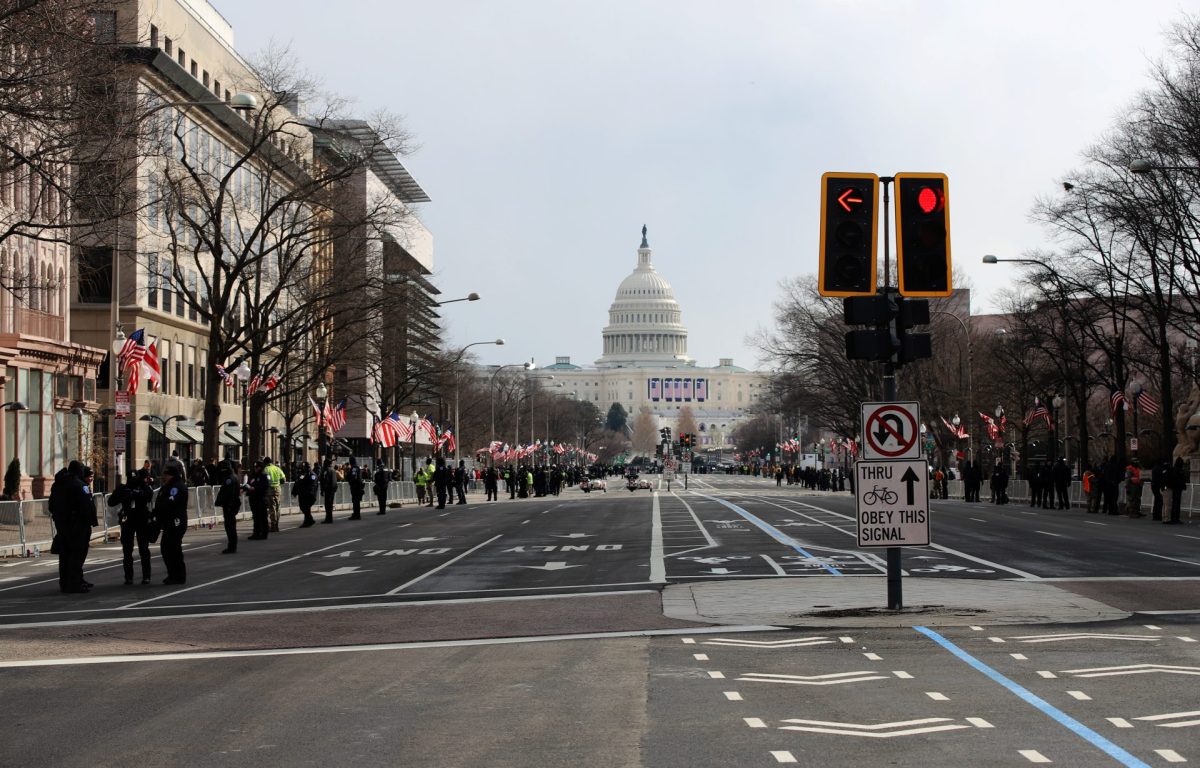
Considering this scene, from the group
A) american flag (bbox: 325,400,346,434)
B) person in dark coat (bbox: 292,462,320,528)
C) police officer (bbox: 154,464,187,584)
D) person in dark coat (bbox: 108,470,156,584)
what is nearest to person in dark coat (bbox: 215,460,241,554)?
person in dark coat (bbox: 108,470,156,584)

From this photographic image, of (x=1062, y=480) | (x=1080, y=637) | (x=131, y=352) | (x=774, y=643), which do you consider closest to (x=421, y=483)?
(x=1062, y=480)

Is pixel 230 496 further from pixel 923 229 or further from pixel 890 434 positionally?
pixel 923 229

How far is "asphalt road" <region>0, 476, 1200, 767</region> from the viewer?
916 cm

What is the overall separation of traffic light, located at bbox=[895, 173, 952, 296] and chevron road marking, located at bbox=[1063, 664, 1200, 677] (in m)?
4.72

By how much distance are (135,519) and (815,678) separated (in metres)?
13.8

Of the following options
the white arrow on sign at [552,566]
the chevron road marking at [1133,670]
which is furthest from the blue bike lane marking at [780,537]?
the chevron road marking at [1133,670]

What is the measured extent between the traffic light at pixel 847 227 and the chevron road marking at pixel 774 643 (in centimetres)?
345

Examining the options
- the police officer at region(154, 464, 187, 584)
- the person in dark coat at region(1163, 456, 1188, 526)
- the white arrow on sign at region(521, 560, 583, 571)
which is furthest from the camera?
the person in dark coat at region(1163, 456, 1188, 526)

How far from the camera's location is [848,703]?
10547 millimetres

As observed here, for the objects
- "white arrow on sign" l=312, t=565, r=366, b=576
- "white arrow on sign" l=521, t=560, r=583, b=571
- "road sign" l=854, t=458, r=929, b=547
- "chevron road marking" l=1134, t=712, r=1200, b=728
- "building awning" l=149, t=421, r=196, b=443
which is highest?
"building awning" l=149, t=421, r=196, b=443

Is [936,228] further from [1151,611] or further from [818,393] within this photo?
[818,393]

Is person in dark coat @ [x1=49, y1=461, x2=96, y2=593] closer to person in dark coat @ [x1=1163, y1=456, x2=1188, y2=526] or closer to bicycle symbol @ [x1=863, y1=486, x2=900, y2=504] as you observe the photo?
bicycle symbol @ [x1=863, y1=486, x2=900, y2=504]

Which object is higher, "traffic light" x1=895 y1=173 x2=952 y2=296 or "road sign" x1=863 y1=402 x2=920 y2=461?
"traffic light" x1=895 y1=173 x2=952 y2=296

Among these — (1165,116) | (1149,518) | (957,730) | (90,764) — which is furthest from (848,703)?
(1149,518)
